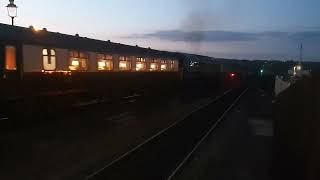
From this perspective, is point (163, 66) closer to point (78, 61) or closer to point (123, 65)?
point (123, 65)

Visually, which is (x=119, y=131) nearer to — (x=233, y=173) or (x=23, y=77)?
(x=23, y=77)

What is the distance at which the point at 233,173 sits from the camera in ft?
46.2

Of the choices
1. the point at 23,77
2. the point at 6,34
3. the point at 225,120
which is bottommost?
the point at 225,120

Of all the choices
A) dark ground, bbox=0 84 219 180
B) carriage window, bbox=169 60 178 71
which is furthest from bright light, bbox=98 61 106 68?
carriage window, bbox=169 60 178 71

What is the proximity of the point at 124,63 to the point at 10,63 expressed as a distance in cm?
1427

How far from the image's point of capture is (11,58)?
19.9 meters

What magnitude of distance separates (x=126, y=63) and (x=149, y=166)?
2047cm

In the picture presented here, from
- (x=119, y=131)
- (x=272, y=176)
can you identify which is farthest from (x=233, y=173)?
(x=119, y=131)

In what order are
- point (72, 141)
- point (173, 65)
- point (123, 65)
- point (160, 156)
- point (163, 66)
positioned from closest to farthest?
point (160, 156), point (72, 141), point (123, 65), point (163, 66), point (173, 65)

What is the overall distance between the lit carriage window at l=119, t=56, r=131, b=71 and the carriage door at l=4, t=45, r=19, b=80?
13.1 metres

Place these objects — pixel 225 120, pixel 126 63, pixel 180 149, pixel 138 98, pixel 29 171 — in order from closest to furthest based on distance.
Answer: pixel 29 171 → pixel 180 149 → pixel 225 120 → pixel 126 63 → pixel 138 98

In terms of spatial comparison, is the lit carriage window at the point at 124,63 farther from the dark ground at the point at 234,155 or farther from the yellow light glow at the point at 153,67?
the dark ground at the point at 234,155

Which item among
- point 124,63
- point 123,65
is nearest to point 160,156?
point 123,65

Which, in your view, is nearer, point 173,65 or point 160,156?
point 160,156
